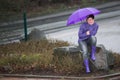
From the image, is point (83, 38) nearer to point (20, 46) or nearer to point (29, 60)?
point (29, 60)

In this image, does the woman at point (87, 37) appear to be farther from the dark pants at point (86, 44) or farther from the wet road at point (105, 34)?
the wet road at point (105, 34)

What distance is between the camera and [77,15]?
10.0 m

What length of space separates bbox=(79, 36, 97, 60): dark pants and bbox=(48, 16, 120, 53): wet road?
3.42 metres

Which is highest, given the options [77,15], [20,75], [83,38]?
[77,15]

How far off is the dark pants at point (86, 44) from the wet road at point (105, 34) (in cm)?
342

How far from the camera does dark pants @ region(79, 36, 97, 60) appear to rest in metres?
9.94

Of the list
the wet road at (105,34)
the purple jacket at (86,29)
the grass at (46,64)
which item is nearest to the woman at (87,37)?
the purple jacket at (86,29)

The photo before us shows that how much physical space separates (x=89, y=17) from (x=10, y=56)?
116 inches

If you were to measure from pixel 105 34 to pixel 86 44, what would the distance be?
7233 millimetres

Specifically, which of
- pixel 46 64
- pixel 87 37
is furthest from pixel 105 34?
pixel 87 37

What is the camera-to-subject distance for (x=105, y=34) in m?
17.3

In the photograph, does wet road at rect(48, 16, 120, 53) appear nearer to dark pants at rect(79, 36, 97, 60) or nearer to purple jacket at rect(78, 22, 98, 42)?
dark pants at rect(79, 36, 97, 60)

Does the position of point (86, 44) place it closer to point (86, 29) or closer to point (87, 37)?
point (87, 37)

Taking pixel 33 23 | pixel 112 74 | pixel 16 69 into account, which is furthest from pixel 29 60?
pixel 33 23
